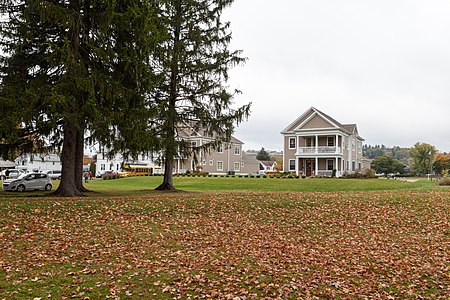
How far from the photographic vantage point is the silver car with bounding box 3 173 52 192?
2592cm

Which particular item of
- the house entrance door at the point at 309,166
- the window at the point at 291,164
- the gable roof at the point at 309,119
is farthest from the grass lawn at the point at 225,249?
the window at the point at 291,164

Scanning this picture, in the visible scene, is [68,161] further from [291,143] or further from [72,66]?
[291,143]

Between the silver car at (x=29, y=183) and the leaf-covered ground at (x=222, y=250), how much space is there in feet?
47.1

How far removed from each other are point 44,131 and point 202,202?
8445mm

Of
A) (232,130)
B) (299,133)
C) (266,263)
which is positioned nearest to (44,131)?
(232,130)

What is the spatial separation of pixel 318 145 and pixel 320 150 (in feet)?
5.16

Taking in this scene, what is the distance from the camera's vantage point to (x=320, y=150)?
153 ft

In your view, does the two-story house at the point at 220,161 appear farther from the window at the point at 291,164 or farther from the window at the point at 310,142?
the window at the point at 310,142

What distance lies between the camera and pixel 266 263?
7.87 m

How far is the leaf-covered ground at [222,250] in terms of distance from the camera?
20.9ft

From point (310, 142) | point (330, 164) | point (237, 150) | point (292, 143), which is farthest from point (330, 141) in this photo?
point (237, 150)

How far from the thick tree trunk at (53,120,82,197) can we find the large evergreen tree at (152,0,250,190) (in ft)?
19.9

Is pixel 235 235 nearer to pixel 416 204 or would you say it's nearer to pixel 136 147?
pixel 136 147

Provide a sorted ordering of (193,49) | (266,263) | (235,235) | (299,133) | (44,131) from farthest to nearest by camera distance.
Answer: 1. (299,133)
2. (193,49)
3. (44,131)
4. (235,235)
5. (266,263)
